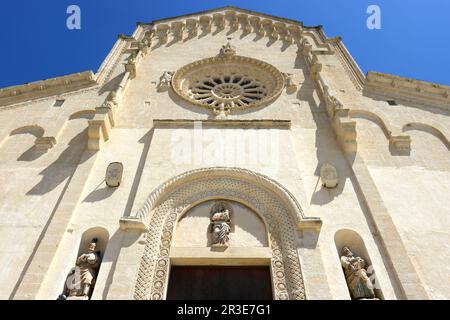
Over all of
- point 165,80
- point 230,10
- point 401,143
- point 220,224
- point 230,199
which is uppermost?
point 230,10

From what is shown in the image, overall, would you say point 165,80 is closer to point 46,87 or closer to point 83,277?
point 46,87

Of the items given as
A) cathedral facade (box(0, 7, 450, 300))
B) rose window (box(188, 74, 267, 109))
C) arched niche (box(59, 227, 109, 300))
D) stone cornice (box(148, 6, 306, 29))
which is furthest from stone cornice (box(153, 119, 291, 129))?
stone cornice (box(148, 6, 306, 29))

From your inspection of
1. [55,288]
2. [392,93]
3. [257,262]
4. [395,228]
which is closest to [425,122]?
[392,93]

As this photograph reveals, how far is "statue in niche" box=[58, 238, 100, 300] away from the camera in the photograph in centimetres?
680

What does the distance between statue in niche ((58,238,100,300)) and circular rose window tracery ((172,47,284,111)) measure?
610 centimetres

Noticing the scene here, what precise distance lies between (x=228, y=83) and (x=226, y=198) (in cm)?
649

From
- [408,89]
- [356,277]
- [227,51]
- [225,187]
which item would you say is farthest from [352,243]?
[227,51]

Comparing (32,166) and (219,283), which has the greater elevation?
(32,166)

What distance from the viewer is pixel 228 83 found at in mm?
14094

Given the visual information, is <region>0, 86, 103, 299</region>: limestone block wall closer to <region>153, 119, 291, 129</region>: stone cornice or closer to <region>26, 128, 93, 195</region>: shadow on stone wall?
<region>26, 128, 93, 195</region>: shadow on stone wall

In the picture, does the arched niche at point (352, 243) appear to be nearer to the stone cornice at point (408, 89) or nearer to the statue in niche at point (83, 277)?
the statue in niche at point (83, 277)

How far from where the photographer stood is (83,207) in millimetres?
8445
